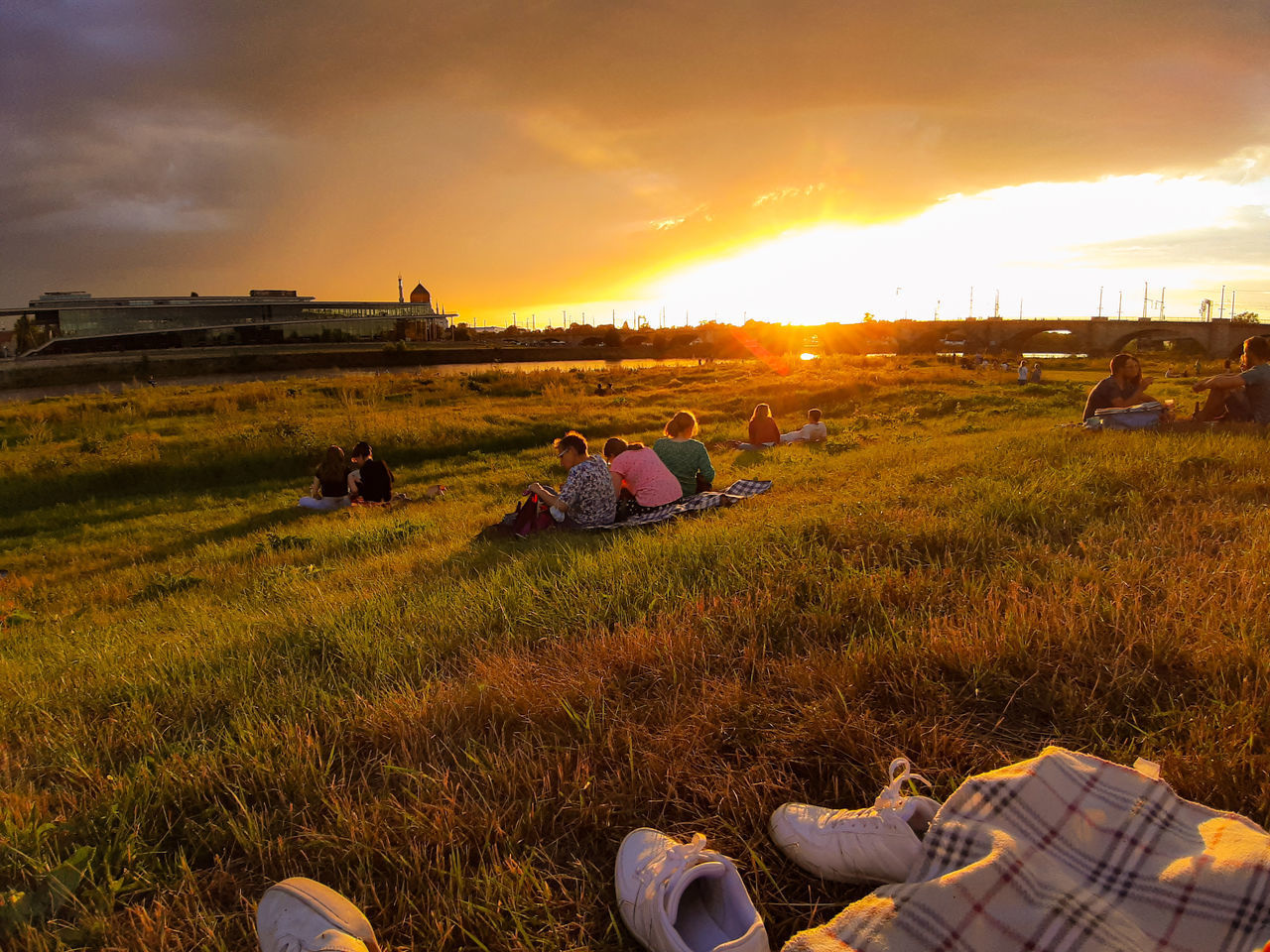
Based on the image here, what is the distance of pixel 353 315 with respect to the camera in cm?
10506

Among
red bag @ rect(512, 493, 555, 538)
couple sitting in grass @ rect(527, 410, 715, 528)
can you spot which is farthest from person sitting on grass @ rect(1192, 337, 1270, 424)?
red bag @ rect(512, 493, 555, 538)

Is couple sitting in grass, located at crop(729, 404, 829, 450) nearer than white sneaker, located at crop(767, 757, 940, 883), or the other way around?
white sneaker, located at crop(767, 757, 940, 883)

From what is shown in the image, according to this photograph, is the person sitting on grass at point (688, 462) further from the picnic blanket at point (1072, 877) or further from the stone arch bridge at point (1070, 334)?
the stone arch bridge at point (1070, 334)

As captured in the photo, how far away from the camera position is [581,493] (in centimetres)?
653

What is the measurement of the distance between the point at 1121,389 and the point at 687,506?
7619 mm

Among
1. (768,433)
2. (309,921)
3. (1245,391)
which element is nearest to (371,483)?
(768,433)

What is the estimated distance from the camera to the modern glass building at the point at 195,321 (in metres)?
79.1

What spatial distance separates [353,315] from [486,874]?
4625 inches

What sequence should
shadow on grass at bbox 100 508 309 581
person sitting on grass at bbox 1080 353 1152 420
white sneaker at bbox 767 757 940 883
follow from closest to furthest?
white sneaker at bbox 767 757 940 883 < shadow on grass at bbox 100 508 309 581 < person sitting on grass at bbox 1080 353 1152 420

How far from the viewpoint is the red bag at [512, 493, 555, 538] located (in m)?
6.64

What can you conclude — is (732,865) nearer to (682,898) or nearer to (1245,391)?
(682,898)

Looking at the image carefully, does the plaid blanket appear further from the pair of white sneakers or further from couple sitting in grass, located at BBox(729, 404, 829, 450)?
couple sitting in grass, located at BBox(729, 404, 829, 450)

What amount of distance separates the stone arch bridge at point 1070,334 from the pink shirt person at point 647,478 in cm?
8236

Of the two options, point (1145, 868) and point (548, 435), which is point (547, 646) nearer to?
point (1145, 868)
